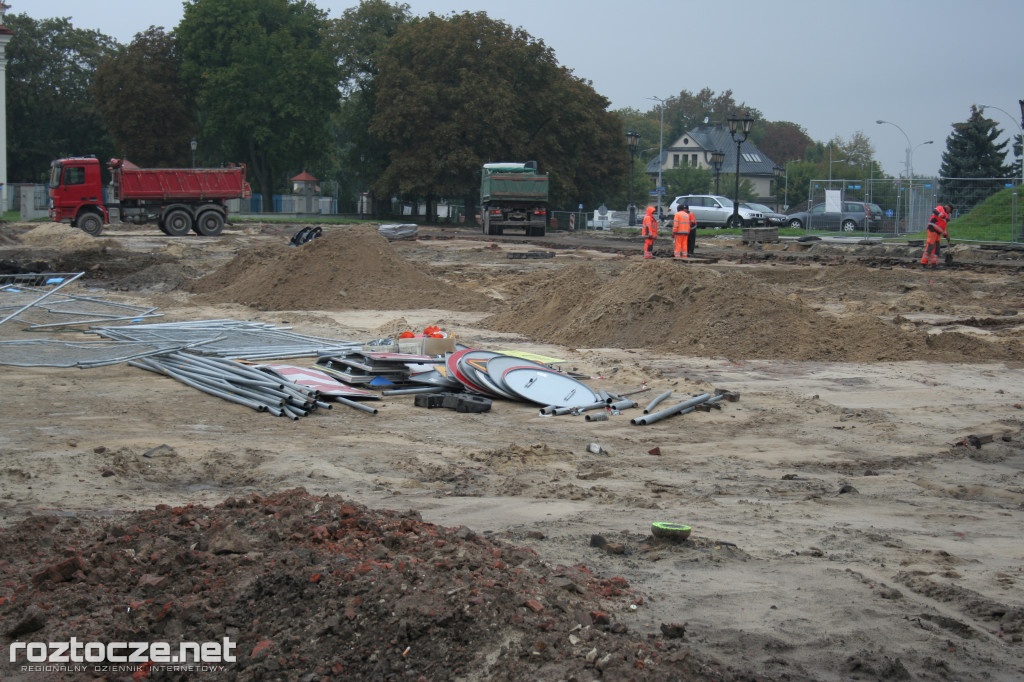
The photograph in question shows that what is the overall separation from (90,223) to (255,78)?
29.4m

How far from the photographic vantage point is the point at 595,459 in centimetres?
746

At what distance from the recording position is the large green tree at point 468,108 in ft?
179

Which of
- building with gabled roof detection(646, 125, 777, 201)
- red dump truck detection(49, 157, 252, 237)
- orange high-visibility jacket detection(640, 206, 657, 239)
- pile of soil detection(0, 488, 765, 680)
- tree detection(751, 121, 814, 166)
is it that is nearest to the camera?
pile of soil detection(0, 488, 765, 680)

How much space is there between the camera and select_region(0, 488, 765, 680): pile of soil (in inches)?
138

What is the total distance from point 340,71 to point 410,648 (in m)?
63.2

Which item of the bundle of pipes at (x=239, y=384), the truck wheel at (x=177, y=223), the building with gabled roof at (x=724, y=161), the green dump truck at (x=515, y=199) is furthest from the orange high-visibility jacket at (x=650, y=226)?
the building with gabled roof at (x=724, y=161)

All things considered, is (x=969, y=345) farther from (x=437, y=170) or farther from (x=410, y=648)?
(x=437, y=170)

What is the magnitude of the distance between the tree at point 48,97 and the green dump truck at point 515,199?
40.6 metres

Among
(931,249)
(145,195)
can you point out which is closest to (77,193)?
(145,195)

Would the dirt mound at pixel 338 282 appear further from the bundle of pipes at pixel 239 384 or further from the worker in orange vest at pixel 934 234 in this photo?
the worker in orange vest at pixel 934 234

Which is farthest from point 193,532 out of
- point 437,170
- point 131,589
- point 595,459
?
point 437,170

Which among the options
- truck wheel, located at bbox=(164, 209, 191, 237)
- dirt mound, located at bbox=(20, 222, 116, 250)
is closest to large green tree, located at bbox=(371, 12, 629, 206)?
truck wheel, located at bbox=(164, 209, 191, 237)

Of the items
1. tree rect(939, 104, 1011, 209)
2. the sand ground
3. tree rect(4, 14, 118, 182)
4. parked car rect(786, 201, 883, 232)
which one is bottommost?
the sand ground

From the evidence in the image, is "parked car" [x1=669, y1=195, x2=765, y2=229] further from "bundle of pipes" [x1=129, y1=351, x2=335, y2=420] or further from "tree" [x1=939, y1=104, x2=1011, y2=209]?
"bundle of pipes" [x1=129, y1=351, x2=335, y2=420]
